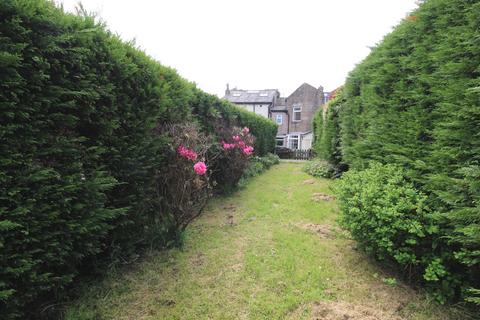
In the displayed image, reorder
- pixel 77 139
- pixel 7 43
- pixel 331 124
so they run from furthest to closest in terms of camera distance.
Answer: pixel 331 124 < pixel 77 139 < pixel 7 43

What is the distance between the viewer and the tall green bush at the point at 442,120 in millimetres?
2084

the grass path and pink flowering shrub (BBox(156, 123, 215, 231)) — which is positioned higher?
pink flowering shrub (BBox(156, 123, 215, 231))

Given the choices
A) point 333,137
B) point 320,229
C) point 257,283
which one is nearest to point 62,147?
point 257,283

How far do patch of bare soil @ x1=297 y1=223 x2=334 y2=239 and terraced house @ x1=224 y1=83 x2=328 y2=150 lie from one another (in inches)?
935

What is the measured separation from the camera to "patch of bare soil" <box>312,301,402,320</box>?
6.79 ft

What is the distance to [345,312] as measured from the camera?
2.12 m

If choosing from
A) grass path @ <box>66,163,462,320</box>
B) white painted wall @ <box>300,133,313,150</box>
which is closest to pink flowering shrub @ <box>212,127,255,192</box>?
grass path @ <box>66,163,462,320</box>

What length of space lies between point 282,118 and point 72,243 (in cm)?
2893

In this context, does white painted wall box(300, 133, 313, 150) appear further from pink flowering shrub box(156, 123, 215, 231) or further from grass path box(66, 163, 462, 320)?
pink flowering shrub box(156, 123, 215, 231)

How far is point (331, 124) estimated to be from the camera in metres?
8.48

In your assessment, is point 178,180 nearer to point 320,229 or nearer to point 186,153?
point 186,153

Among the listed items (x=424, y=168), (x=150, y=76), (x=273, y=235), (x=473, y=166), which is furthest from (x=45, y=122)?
(x=424, y=168)

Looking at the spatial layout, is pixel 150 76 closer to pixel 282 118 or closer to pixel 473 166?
pixel 473 166

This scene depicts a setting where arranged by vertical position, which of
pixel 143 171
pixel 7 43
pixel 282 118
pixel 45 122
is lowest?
pixel 143 171
